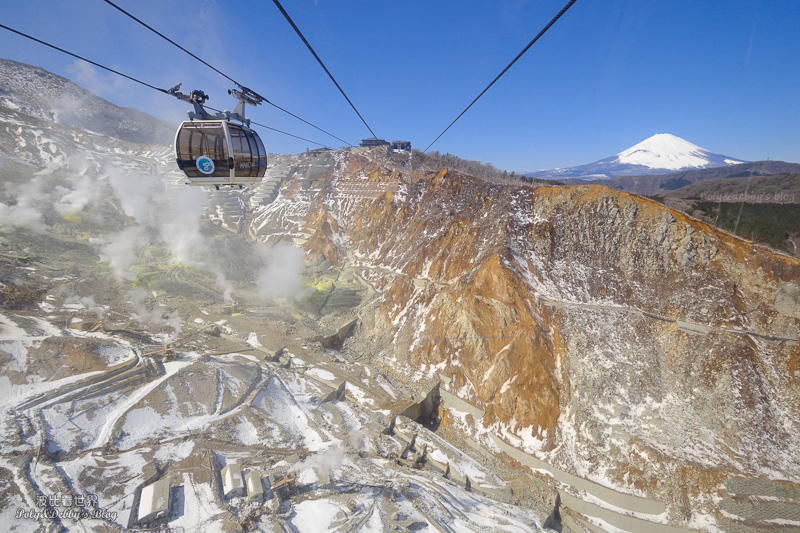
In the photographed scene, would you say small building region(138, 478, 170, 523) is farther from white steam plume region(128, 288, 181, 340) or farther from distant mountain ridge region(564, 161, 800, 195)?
distant mountain ridge region(564, 161, 800, 195)

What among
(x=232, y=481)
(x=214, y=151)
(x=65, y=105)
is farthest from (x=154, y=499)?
(x=65, y=105)

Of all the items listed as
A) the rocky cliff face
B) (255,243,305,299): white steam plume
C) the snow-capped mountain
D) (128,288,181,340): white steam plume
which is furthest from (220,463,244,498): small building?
the snow-capped mountain

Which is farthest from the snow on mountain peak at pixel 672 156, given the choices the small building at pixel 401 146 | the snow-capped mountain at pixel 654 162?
the small building at pixel 401 146

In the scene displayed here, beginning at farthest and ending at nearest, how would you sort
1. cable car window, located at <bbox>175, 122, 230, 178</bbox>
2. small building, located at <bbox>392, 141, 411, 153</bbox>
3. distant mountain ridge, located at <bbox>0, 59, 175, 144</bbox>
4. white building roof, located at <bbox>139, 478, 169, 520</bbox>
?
distant mountain ridge, located at <bbox>0, 59, 175, 144</bbox>
small building, located at <bbox>392, 141, 411, 153</bbox>
white building roof, located at <bbox>139, 478, 169, 520</bbox>
cable car window, located at <bbox>175, 122, 230, 178</bbox>

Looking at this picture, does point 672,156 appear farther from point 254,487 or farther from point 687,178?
point 254,487

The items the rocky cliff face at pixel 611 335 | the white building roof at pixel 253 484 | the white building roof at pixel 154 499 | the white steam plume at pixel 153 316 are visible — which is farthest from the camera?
the white steam plume at pixel 153 316

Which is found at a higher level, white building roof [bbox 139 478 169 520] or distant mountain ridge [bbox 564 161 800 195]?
distant mountain ridge [bbox 564 161 800 195]

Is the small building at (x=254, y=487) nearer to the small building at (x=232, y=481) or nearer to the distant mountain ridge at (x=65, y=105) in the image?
the small building at (x=232, y=481)
